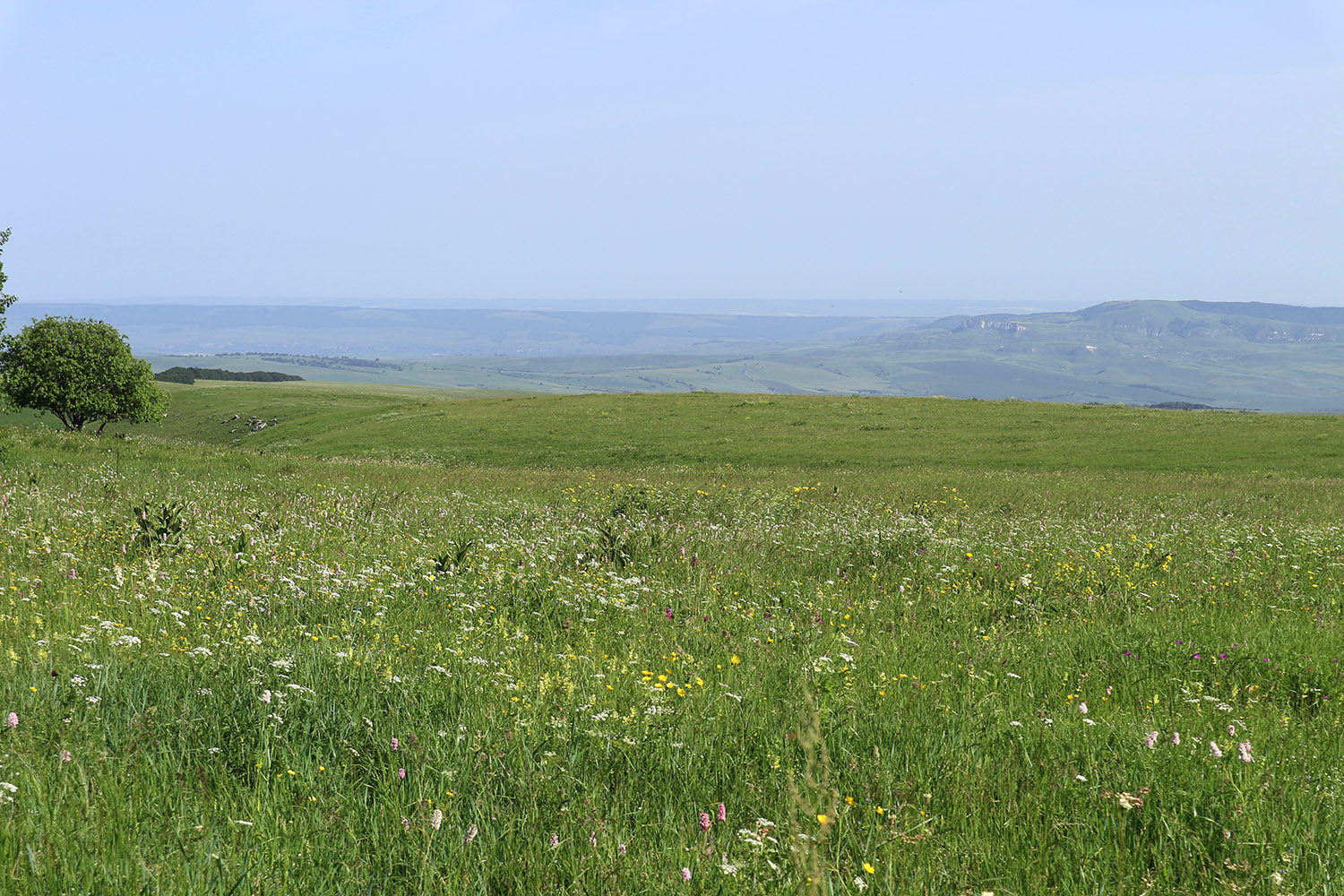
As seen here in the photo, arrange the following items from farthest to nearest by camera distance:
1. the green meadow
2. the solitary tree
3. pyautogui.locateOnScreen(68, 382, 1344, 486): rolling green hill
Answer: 1. the solitary tree
2. pyautogui.locateOnScreen(68, 382, 1344, 486): rolling green hill
3. the green meadow

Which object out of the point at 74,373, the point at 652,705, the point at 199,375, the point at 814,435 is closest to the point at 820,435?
the point at 814,435

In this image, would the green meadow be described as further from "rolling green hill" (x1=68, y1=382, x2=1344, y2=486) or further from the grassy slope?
the grassy slope

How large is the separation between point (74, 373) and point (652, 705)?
2526 inches

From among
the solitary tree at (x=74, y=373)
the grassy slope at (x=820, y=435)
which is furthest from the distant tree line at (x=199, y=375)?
the grassy slope at (x=820, y=435)

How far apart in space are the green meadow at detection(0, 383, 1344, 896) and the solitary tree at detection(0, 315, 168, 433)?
51.0 meters

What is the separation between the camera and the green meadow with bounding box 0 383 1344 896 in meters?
3.28

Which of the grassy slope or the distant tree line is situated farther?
the distant tree line

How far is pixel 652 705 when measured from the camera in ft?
15.7

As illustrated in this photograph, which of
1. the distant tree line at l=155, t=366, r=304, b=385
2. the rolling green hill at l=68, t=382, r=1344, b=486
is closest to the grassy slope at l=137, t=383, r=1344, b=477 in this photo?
the rolling green hill at l=68, t=382, r=1344, b=486

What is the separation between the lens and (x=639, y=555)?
1046cm

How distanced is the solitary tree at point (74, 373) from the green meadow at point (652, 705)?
51036mm

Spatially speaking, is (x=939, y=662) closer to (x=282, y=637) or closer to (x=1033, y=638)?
(x=1033, y=638)

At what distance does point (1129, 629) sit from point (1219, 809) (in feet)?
12.5

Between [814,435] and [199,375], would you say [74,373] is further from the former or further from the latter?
[199,375]
